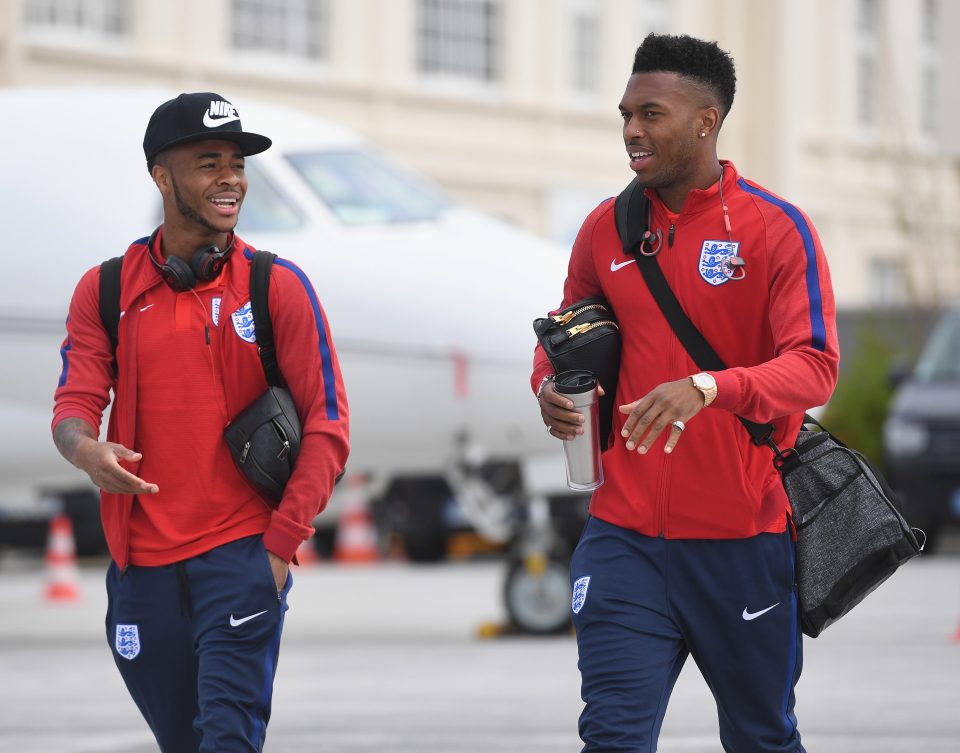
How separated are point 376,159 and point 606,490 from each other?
6.93 metres

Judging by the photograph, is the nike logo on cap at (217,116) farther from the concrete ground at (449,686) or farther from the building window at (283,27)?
the building window at (283,27)

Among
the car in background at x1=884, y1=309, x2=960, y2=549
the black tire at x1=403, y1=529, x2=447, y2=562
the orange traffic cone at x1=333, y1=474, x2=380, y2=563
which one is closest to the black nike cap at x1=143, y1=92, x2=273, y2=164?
the car in background at x1=884, y1=309, x2=960, y2=549

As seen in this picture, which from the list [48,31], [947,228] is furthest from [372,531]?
[947,228]

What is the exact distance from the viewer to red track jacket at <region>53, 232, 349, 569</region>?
4613 mm

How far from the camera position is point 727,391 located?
4.19 m

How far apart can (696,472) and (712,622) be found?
342mm

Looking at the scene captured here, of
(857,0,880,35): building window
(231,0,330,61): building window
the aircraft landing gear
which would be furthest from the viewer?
(857,0,880,35): building window

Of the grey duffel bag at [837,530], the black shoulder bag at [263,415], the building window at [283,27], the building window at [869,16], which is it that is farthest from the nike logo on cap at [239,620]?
the building window at [869,16]

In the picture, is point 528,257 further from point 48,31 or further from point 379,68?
point 379,68

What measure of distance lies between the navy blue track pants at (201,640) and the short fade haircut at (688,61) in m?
1.42

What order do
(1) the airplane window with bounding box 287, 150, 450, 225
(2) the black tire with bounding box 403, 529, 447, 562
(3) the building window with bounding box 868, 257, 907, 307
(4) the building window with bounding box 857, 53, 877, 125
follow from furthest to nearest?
1. (4) the building window with bounding box 857, 53, 877, 125
2. (3) the building window with bounding box 868, 257, 907, 307
3. (2) the black tire with bounding box 403, 529, 447, 562
4. (1) the airplane window with bounding box 287, 150, 450, 225

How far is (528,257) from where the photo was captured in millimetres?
10711

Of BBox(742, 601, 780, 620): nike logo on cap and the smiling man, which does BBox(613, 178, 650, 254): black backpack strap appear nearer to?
the smiling man

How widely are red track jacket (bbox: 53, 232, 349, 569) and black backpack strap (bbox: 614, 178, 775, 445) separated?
75 centimetres
